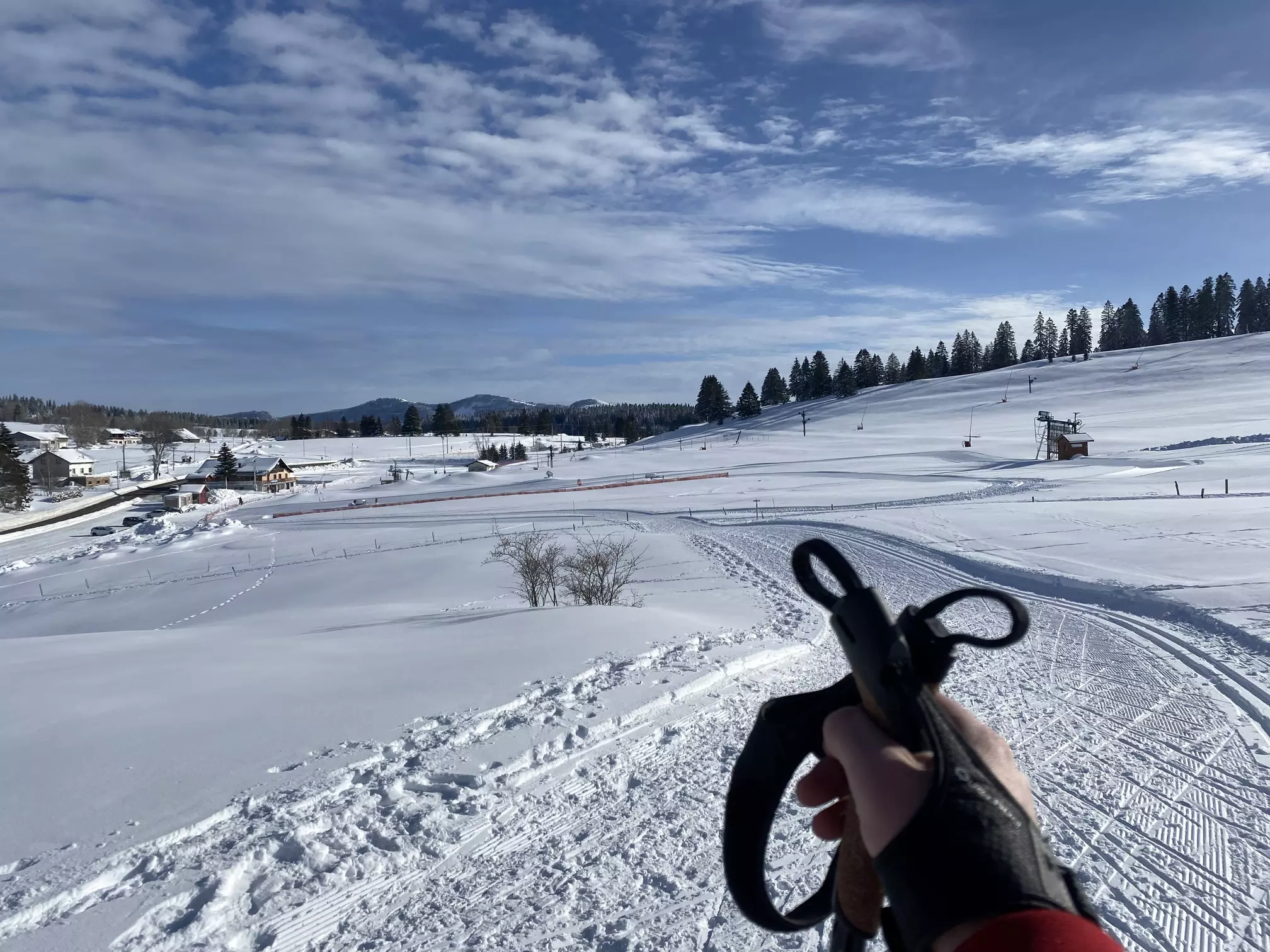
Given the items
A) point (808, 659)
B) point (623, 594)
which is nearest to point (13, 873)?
point (808, 659)

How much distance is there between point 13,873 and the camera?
4.28 meters

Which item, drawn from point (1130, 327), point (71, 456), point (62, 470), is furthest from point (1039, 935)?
point (1130, 327)

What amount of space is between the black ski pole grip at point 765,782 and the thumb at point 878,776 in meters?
0.13

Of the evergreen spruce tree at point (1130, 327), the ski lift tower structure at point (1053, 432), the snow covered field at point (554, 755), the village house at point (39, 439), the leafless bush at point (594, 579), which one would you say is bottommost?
the leafless bush at point (594, 579)

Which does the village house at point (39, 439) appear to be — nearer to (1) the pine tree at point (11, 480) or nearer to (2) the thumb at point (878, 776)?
(1) the pine tree at point (11, 480)

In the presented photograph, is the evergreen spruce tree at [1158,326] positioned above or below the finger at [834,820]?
above

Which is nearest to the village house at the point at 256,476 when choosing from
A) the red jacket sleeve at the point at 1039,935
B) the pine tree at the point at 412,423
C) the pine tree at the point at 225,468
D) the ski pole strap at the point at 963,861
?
the pine tree at the point at 225,468

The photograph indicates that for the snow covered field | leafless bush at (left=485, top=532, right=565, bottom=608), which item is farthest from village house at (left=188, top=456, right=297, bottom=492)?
leafless bush at (left=485, top=532, right=565, bottom=608)

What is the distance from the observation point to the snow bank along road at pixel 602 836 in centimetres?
402

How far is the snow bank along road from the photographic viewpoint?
4.02 m

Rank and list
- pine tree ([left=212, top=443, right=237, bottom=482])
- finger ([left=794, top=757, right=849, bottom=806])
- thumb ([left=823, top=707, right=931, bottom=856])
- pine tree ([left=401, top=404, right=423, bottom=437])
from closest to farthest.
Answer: thumb ([left=823, top=707, right=931, bottom=856]) → finger ([left=794, top=757, right=849, bottom=806]) → pine tree ([left=212, top=443, right=237, bottom=482]) → pine tree ([left=401, top=404, right=423, bottom=437])

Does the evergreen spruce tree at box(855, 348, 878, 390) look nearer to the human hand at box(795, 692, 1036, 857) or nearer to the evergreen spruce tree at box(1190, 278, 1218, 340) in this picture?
the evergreen spruce tree at box(1190, 278, 1218, 340)

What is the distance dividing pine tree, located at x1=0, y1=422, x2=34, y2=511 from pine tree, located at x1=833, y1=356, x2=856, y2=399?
101516mm

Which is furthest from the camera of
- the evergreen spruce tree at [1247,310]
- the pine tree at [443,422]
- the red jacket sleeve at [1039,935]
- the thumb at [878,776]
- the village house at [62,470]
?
the pine tree at [443,422]
